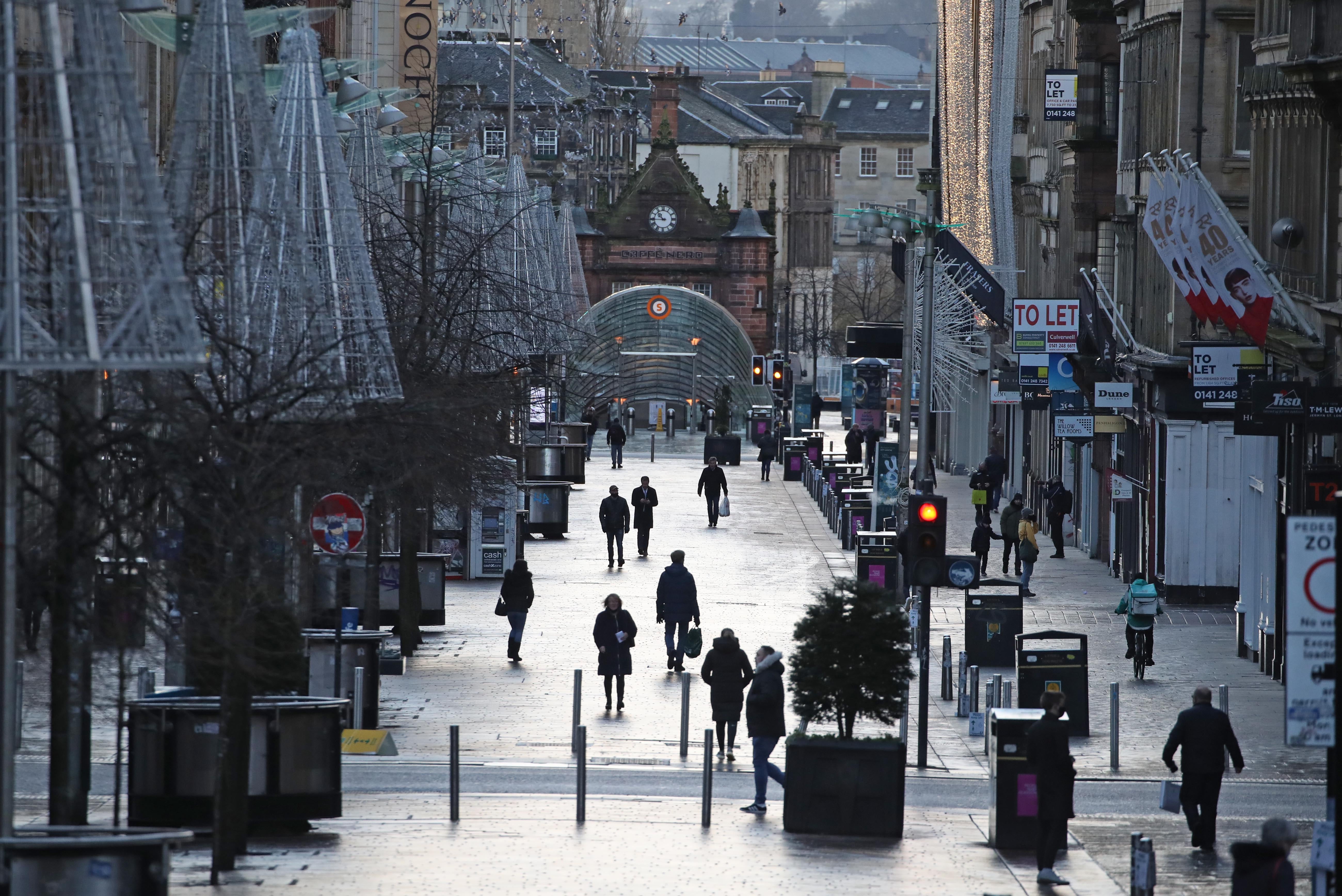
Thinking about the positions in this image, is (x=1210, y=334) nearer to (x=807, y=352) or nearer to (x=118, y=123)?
(x=118, y=123)

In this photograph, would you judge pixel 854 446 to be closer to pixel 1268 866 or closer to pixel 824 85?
pixel 1268 866

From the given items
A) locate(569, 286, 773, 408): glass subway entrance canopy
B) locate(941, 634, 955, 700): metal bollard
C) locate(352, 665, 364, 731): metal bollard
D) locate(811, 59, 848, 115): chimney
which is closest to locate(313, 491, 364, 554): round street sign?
locate(352, 665, 364, 731): metal bollard

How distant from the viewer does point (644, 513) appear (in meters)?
40.0

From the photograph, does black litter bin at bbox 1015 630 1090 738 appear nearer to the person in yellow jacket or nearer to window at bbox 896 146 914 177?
the person in yellow jacket

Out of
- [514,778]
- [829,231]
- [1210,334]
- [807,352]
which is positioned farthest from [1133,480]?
[829,231]

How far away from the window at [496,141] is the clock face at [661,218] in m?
8.11

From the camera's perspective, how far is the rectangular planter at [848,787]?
1702 cm

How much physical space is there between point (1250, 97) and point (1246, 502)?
5.45m

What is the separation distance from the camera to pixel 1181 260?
1044 inches

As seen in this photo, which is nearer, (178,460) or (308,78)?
(178,460)

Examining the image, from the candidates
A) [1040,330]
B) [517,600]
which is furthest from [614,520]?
[517,600]

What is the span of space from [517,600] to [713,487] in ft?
64.2

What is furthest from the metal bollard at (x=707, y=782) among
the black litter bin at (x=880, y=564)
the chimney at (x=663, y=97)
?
the chimney at (x=663, y=97)

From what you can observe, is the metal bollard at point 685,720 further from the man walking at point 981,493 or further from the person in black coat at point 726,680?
→ the man walking at point 981,493
